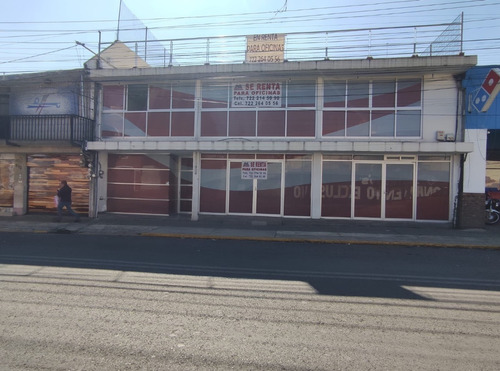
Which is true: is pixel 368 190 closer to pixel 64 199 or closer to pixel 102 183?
pixel 102 183

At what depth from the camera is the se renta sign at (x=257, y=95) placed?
46.6 ft

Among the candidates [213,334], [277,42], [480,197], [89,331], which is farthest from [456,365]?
[277,42]

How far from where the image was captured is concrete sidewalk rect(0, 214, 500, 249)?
11.0 m

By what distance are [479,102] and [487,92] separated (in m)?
0.43

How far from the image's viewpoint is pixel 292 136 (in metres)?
14.1

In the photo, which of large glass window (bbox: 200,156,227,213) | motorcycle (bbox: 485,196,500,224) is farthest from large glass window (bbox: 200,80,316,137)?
motorcycle (bbox: 485,196,500,224)

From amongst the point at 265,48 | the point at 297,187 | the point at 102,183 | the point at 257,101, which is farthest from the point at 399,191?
the point at 102,183

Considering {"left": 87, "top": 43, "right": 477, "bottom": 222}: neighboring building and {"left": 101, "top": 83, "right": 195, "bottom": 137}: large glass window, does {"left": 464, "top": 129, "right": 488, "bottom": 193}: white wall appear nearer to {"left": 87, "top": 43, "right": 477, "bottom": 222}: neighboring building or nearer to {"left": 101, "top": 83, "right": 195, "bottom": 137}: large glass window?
{"left": 87, "top": 43, "right": 477, "bottom": 222}: neighboring building

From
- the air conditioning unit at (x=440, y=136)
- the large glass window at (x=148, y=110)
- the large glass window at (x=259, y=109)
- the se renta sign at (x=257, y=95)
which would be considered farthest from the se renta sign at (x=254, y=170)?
the air conditioning unit at (x=440, y=136)

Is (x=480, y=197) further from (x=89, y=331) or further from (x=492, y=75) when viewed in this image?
(x=89, y=331)

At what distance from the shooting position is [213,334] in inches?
157

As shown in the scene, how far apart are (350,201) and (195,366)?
38.0ft

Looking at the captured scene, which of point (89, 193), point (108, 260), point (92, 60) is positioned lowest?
point (108, 260)

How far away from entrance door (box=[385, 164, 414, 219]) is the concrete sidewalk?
0.49 m
